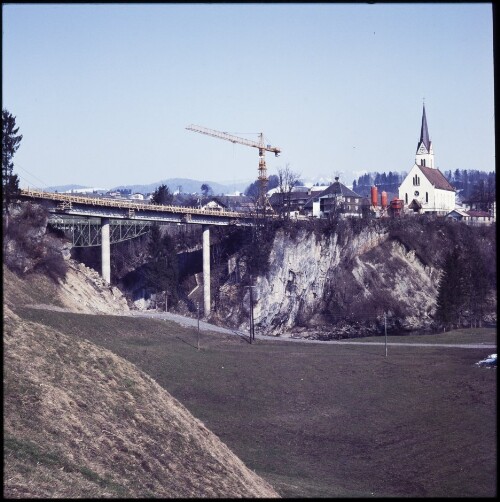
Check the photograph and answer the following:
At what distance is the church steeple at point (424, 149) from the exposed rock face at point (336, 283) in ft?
108

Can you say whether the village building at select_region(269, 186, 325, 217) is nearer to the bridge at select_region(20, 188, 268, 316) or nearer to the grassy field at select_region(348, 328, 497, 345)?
the bridge at select_region(20, 188, 268, 316)

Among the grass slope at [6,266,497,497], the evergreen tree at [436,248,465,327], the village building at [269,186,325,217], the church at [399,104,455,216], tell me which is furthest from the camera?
the church at [399,104,455,216]

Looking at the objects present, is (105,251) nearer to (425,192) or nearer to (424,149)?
(425,192)

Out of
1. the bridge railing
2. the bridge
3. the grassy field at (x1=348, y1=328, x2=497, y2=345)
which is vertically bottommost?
the grassy field at (x1=348, y1=328, x2=497, y2=345)

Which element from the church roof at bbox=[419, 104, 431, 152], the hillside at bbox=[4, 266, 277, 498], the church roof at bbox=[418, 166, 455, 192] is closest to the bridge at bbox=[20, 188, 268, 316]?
the church roof at bbox=[418, 166, 455, 192]

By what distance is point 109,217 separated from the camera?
196 ft

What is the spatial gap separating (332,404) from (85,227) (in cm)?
3693

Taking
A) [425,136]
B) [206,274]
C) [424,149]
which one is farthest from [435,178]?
[206,274]

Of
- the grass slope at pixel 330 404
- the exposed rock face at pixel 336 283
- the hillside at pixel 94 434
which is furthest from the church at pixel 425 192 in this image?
the hillside at pixel 94 434

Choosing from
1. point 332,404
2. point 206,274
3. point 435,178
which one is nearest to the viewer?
point 332,404

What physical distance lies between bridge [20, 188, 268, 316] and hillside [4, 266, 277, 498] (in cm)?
3038

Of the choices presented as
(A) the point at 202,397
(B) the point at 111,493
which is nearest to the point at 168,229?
(A) the point at 202,397

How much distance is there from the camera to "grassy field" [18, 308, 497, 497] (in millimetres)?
22188

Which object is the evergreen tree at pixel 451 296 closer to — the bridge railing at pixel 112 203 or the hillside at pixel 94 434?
the bridge railing at pixel 112 203
